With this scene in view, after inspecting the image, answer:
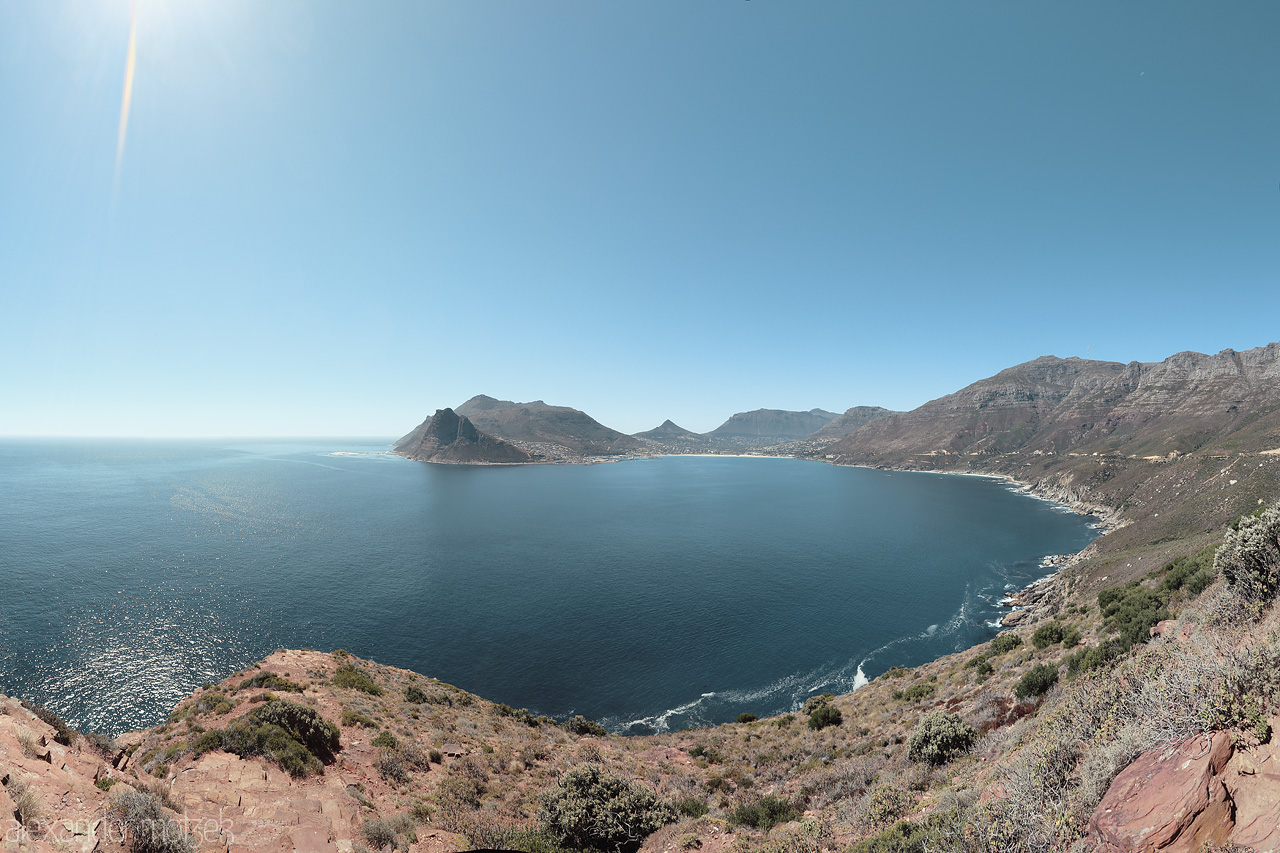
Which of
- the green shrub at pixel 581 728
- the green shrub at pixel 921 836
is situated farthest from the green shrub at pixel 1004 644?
the green shrub at pixel 921 836

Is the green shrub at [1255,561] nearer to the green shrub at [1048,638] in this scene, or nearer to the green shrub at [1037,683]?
the green shrub at [1037,683]

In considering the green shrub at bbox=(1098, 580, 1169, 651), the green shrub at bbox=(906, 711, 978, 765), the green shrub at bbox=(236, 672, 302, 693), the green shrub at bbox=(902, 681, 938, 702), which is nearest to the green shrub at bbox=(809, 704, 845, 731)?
the green shrub at bbox=(902, 681, 938, 702)

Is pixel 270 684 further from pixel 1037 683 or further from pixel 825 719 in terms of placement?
pixel 1037 683

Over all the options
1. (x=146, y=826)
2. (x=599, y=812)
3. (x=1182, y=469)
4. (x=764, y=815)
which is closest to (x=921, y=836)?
(x=764, y=815)

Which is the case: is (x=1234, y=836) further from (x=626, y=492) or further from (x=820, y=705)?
(x=626, y=492)

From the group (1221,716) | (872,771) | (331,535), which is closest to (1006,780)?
(1221,716)

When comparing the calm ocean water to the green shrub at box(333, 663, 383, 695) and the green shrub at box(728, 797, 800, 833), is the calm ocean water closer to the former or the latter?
the green shrub at box(333, 663, 383, 695)
